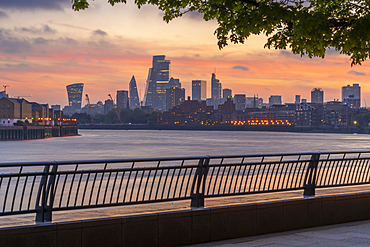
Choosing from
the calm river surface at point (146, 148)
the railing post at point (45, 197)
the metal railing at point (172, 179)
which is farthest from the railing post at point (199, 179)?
the calm river surface at point (146, 148)

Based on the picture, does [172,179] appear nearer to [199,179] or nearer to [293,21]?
[199,179]

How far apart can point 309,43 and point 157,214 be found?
4.70 m

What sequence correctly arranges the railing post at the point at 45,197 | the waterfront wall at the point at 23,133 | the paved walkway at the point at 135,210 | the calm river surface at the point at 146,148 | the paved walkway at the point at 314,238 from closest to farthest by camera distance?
1. the railing post at the point at 45,197
2. the paved walkway at the point at 135,210
3. the paved walkway at the point at 314,238
4. the calm river surface at the point at 146,148
5. the waterfront wall at the point at 23,133

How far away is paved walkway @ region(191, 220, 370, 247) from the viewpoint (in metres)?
7.51

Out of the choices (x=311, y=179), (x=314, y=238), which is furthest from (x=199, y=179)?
(x=311, y=179)

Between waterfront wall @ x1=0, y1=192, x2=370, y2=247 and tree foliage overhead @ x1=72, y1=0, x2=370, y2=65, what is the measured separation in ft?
11.0

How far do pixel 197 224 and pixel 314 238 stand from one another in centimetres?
224

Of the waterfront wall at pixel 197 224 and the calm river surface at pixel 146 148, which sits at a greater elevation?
the waterfront wall at pixel 197 224

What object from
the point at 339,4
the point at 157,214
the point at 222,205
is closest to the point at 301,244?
the point at 222,205

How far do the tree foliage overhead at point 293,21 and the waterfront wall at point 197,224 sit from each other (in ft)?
11.0

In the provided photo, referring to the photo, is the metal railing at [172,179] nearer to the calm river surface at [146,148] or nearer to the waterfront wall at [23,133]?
the calm river surface at [146,148]

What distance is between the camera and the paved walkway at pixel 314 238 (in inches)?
296

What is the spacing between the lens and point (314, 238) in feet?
26.0

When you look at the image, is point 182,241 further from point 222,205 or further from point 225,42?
point 225,42
